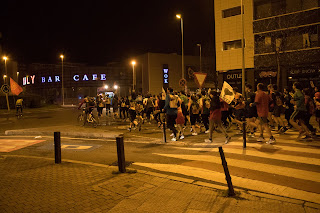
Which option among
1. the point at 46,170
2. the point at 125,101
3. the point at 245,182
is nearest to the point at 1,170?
the point at 46,170

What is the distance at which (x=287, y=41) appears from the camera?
28016 millimetres

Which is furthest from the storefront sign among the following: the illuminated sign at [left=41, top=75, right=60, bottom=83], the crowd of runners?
the crowd of runners

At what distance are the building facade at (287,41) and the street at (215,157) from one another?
18025mm

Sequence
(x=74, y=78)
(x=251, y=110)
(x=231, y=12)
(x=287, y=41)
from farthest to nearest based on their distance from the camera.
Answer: (x=74, y=78)
(x=231, y=12)
(x=287, y=41)
(x=251, y=110)

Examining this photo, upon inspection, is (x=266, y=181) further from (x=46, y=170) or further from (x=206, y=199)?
(x=46, y=170)

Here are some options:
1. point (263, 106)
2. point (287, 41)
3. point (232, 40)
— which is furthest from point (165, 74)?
point (263, 106)

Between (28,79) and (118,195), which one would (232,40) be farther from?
(28,79)

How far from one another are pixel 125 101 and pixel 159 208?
47.6 feet

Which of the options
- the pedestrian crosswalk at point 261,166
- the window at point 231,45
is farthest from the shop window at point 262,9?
the pedestrian crosswalk at point 261,166

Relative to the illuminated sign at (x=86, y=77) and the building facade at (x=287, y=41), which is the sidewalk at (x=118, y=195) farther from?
the illuminated sign at (x=86, y=77)

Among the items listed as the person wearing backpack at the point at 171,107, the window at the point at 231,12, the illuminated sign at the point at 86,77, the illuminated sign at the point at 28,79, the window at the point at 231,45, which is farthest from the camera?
the illuminated sign at the point at 28,79

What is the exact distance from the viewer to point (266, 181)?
599 centimetres

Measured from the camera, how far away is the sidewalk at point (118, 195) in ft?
15.4

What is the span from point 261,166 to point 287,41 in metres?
24.1
